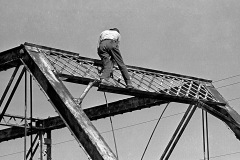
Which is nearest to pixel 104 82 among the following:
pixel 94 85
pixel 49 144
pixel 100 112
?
pixel 94 85

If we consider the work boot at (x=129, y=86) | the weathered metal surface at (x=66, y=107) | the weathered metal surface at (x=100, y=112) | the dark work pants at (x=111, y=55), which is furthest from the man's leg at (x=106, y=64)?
the weathered metal surface at (x=100, y=112)

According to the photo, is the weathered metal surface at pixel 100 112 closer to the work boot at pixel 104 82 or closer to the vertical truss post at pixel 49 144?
the vertical truss post at pixel 49 144

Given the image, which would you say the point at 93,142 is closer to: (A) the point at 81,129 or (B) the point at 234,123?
(A) the point at 81,129

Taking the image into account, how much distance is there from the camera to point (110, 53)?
691 inches

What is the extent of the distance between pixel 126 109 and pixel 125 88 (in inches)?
188

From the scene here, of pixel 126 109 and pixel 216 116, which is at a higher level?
pixel 126 109

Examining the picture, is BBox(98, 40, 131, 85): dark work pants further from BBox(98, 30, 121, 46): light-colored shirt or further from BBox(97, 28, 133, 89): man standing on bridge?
BBox(98, 30, 121, 46): light-colored shirt

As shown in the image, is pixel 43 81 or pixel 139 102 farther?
pixel 139 102

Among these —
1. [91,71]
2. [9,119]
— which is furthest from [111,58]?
[9,119]

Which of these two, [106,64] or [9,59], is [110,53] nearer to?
[106,64]

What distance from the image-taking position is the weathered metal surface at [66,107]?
13.6 metres

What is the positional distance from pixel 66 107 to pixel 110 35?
11.9 feet

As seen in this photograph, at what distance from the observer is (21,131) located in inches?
1080

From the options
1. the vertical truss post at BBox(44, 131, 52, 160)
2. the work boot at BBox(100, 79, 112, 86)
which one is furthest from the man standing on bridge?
the vertical truss post at BBox(44, 131, 52, 160)
